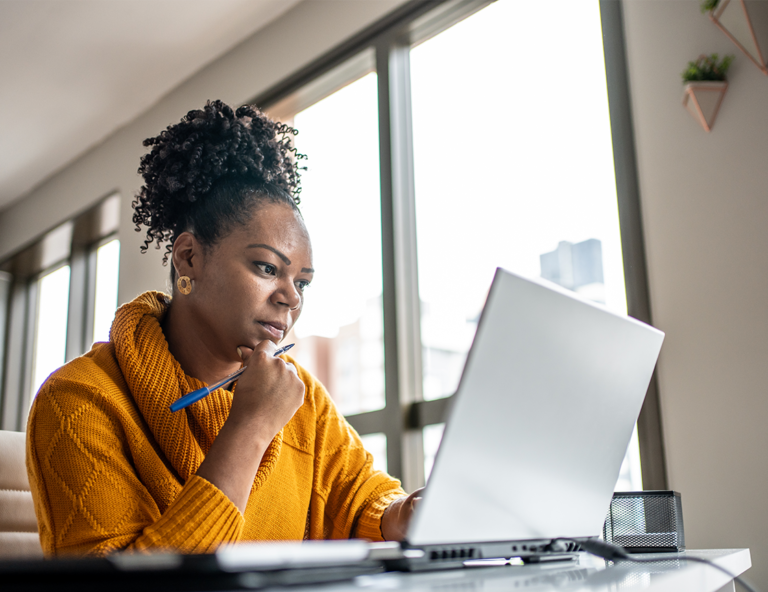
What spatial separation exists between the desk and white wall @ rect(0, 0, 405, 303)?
81.8 inches


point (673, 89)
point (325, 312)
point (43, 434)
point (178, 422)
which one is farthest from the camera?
point (325, 312)

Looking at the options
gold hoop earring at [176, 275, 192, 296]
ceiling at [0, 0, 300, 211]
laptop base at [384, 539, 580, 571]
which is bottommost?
laptop base at [384, 539, 580, 571]

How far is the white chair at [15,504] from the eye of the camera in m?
1.40

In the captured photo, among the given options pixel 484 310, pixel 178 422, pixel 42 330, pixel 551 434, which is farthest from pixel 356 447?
pixel 42 330

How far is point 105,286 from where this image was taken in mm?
3781

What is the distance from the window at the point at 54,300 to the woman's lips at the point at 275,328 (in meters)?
2.45

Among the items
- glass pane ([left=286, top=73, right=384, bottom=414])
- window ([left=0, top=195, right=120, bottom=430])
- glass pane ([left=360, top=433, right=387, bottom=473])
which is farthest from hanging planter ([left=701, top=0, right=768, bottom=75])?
window ([left=0, top=195, right=120, bottom=430])

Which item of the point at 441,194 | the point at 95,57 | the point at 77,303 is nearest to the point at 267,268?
the point at 441,194

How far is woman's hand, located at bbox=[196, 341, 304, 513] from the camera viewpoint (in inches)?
35.2

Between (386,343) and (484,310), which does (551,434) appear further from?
(386,343)

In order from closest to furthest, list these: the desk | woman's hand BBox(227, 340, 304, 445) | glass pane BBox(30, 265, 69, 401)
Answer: the desk, woman's hand BBox(227, 340, 304, 445), glass pane BBox(30, 265, 69, 401)

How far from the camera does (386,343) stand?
227cm

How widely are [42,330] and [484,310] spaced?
168 inches

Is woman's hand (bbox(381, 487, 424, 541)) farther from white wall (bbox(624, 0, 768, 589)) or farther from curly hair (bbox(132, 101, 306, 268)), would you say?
white wall (bbox(624, 0, 768, 589))
